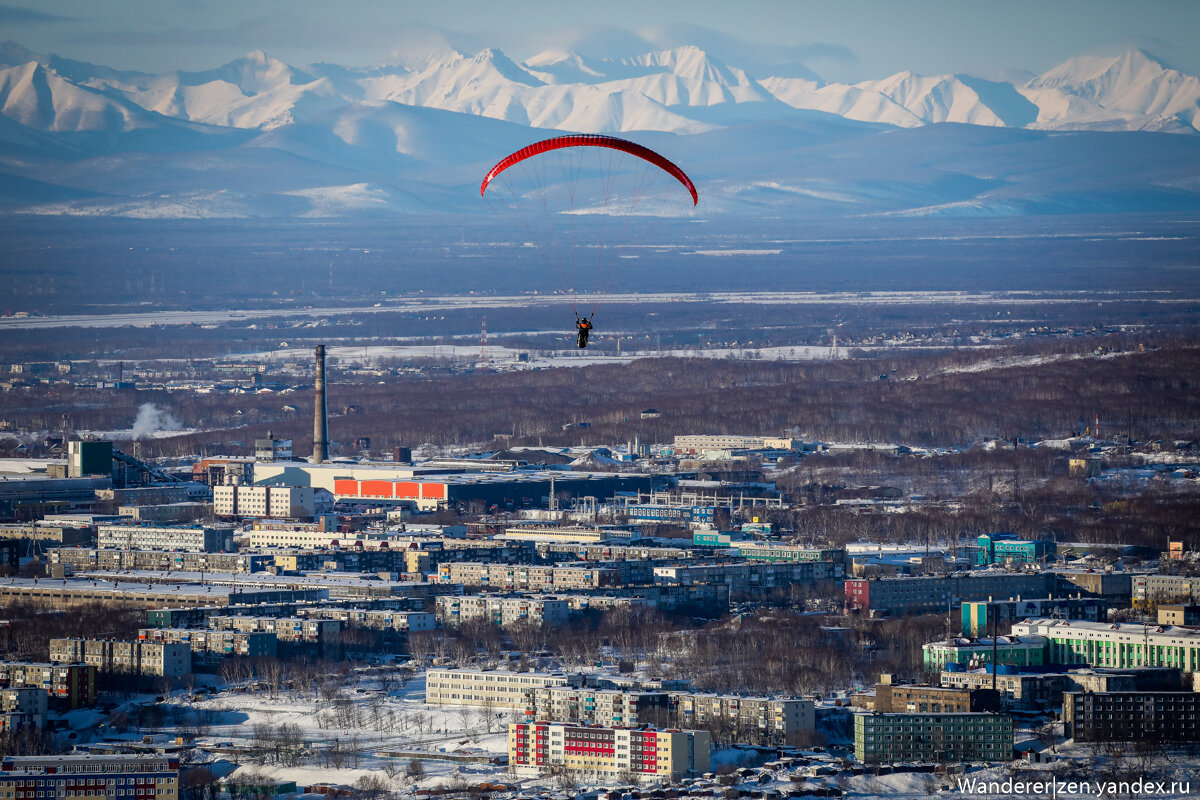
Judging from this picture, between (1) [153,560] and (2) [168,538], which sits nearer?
(1) [153,560]

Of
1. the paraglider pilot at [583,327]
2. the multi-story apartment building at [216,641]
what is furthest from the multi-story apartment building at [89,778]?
the multi-story apartment building at [216,641]

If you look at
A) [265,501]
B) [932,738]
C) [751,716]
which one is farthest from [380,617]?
[265,501]

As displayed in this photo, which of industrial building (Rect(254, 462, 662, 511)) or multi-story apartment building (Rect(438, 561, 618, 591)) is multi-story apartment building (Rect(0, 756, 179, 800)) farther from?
industrial building (Rect(254, 462, 662, 511))

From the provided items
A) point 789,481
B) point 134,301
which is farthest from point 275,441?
point 134,301

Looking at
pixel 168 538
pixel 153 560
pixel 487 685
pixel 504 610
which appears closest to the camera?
pixel 487 685

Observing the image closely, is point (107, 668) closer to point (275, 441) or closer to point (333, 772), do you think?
point (333, 772)

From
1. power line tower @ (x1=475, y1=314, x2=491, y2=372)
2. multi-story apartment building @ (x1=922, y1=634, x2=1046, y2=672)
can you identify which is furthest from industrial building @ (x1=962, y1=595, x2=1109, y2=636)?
power line tower @ (x1=475, y1=314, x2=491, y2=372)

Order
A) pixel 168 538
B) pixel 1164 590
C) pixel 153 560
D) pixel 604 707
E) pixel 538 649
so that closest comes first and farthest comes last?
pixel 604 707 → pixel 538 649 → pixel 1164 590 → pixel 153 560 → pixel 168 538

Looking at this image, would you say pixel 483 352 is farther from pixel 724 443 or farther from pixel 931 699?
pixel 931 699
